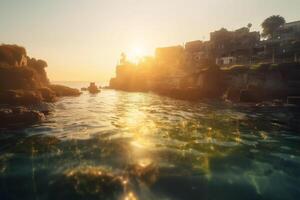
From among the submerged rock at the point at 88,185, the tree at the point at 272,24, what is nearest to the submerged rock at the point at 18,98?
the submerged rock at the point at 88,185

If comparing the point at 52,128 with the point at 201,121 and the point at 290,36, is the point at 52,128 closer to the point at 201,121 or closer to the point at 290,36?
the point at 201,121

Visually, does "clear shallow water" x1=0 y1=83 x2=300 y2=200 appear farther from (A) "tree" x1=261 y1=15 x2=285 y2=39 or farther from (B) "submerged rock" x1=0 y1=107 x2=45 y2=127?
(A) "tree" x1=261 y1=15 x2=285 y2=39

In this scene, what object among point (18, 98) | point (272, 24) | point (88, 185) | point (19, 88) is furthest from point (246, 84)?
point (88, 185)

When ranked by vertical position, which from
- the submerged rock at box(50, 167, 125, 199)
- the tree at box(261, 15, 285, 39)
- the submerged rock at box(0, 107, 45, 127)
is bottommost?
the submerged rock at box(50, 167, 125, 199)

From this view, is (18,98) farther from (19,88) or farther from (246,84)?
(246,84)

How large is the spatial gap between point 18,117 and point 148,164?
16.9 metres

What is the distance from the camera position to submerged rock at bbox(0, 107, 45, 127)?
69.3 ft

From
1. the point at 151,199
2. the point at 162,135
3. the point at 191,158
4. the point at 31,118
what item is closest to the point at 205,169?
the point at 191,158

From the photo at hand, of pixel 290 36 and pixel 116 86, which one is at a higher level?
pixel 290 36

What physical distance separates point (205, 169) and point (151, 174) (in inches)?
104

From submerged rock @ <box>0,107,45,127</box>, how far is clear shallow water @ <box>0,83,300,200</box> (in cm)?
362

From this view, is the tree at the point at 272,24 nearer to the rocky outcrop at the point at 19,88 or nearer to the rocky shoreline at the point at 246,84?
the rocky shoreline at the point at 246,84

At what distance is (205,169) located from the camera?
34.6 feet

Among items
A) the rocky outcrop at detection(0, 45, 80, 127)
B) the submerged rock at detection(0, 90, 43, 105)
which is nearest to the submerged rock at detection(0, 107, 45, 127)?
the rocky outcrop at detection(0, 45, 80, 127)
